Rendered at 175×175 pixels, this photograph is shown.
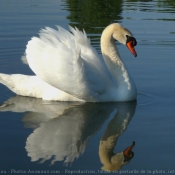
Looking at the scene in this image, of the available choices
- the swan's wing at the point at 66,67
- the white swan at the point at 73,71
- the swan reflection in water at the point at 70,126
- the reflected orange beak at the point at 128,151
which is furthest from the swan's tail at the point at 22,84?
the reflected orange beak at the point at 128,151

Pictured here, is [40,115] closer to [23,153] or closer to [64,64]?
[64,64]

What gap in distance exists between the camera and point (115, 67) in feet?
30.3

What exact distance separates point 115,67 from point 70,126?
188 centimetres

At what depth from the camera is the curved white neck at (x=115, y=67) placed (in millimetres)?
8967

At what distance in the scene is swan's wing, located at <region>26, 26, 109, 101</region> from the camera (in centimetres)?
842

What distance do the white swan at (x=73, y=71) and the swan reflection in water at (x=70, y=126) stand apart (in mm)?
174

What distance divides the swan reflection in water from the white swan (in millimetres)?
174

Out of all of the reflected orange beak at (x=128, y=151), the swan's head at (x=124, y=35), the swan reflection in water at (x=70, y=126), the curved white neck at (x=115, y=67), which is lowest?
the swan reflection in water at (x=70, y=126)

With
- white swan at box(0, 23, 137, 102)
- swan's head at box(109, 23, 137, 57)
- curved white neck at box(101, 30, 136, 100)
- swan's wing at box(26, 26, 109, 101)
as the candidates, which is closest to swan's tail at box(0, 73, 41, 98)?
white swan at box(0, 23, 137, 102)

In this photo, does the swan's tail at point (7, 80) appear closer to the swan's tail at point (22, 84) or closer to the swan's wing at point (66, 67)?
the swan's tail at point (22, 84)

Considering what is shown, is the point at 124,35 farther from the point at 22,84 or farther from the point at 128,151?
the point at 128,151

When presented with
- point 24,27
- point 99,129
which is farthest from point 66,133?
point 24,27

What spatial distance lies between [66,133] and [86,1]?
15.4 metres

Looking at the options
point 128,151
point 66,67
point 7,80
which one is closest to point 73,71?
point 66,67
